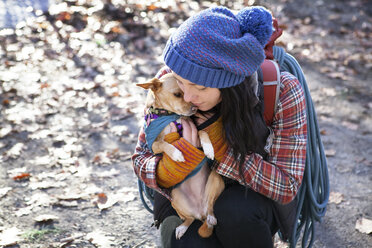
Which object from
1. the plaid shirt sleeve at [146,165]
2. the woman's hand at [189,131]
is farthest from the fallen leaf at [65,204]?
the woman's hand at [189,131]

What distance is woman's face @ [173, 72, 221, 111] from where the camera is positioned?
7.20ft

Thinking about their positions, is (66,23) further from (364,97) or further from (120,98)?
(364,97)

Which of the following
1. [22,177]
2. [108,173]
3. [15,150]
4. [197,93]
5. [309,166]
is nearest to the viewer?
[197,93]

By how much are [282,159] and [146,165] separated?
0.82m

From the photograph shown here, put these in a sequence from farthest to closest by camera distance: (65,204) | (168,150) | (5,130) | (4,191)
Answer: (5,130)
(4,191)
(65,204)
(168,150)

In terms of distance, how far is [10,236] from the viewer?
321 cm

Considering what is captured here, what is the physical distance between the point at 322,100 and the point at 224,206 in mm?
3847

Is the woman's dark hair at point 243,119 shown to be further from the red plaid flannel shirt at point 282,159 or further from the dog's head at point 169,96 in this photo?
the dog's head at point 169,96

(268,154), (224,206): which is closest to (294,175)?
(268,154)

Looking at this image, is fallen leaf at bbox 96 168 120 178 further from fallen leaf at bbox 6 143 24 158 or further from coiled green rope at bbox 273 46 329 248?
coiled green rope at bbox 273 46 329 248

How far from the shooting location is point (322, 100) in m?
5.61

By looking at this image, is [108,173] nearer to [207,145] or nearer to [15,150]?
[15,150]

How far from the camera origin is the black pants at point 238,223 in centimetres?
222

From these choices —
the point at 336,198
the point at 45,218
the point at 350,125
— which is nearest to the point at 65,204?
the point at 45,218
